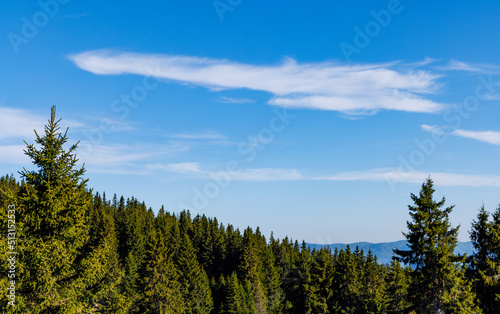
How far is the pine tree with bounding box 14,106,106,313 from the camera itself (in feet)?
47.2

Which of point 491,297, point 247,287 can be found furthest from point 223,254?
point 491,297

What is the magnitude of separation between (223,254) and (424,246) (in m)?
101

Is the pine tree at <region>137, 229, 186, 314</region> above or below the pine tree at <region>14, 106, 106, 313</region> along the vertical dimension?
below

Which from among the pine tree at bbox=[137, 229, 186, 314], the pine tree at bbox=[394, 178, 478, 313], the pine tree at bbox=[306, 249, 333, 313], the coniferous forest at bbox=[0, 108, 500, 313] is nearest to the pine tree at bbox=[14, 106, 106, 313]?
the coniferous forest at bbox=[0, 108, 500, 313]

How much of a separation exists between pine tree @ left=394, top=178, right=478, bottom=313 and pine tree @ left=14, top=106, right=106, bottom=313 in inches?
889

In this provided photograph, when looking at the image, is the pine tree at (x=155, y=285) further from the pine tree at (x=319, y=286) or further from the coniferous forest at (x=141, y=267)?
the pine tree at (x=319, y=286)

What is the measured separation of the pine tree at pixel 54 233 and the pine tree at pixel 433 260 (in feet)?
74.1

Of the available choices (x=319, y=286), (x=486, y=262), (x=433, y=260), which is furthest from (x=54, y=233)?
(x=319, y=286)

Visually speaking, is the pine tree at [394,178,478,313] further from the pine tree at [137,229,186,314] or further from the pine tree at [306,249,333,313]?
the pine tree at [306,249,333,313]

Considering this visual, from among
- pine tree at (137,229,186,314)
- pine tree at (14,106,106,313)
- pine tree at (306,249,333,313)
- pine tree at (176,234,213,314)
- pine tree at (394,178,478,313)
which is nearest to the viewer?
pine tree at (14,106,106,313)

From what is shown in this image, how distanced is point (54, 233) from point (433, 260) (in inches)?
992

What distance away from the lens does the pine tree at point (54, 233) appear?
47.2 ft

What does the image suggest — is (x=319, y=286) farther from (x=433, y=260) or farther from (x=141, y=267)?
(x=433, y=260)

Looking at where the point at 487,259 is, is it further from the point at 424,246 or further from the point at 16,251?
the point at 16,251
